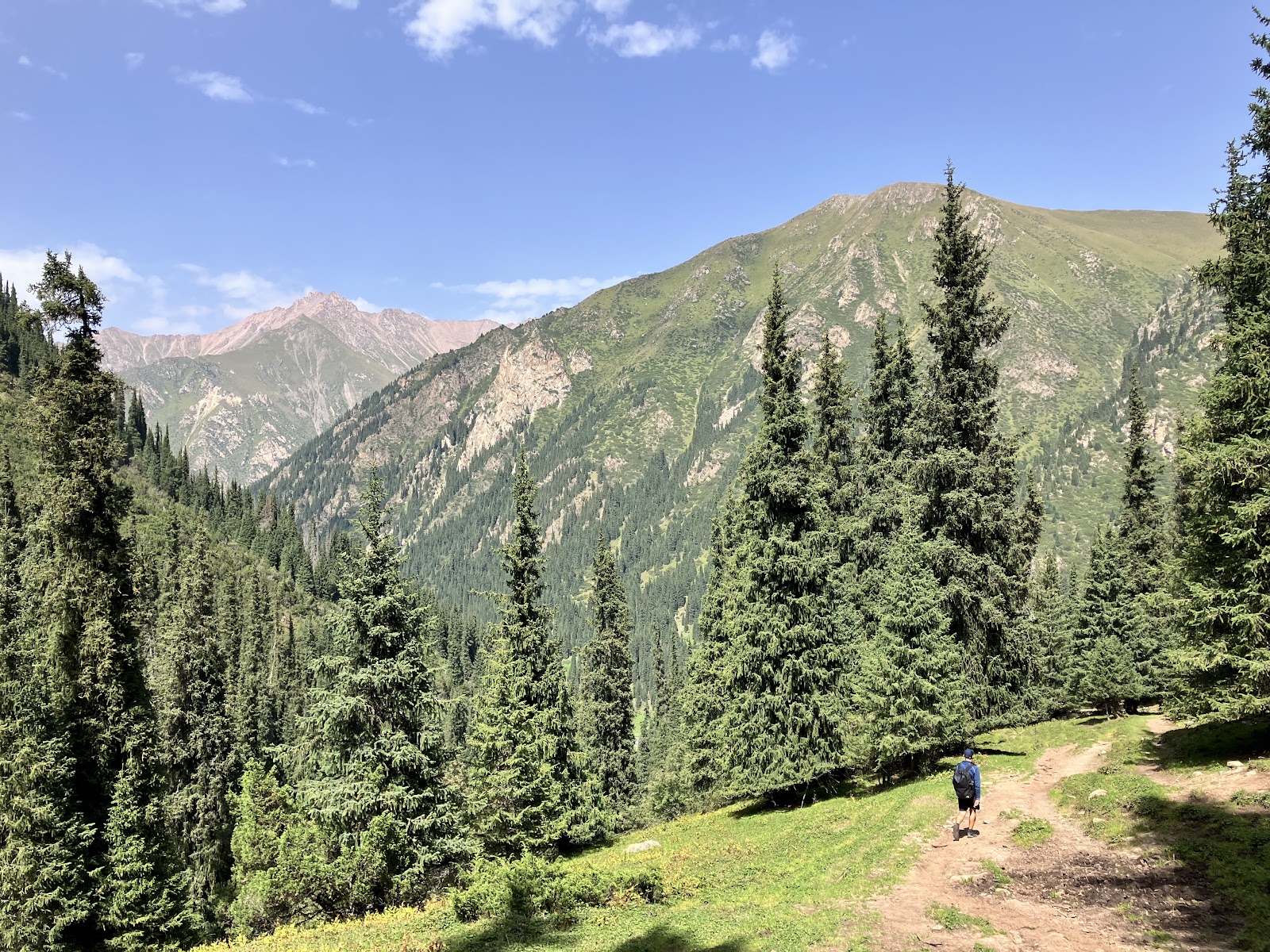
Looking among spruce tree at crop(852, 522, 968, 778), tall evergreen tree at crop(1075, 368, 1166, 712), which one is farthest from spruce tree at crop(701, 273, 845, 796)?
tall evergreen tree at crop(1075, 368, 1166, 712)

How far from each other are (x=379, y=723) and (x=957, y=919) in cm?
1822

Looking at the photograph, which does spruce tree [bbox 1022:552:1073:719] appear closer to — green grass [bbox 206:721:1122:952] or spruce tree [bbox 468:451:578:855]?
green grass [bbox 206:721:1122:952]

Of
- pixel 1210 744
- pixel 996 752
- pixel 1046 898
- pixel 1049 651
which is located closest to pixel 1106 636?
pixel 1049 651

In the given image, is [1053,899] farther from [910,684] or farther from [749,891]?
[910,684]

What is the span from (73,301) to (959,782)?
32884 mm

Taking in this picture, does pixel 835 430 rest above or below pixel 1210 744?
above

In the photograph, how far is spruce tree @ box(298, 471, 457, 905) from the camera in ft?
72.3

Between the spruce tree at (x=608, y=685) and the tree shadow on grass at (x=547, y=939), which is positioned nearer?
the tree shadow on grass at (x=547, y=939)

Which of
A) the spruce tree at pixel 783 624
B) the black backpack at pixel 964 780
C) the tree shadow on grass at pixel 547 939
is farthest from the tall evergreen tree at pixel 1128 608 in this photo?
the tree shadow on grass at pixel 547 939

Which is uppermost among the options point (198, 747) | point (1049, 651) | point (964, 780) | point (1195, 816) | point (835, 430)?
point (835, 430)

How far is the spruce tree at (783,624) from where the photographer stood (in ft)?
81.9

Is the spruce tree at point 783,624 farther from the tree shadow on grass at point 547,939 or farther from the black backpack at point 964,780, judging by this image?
the tree shadow on grass at point 547,939

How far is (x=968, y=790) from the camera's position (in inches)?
670

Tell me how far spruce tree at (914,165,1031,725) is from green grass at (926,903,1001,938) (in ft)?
51.4
